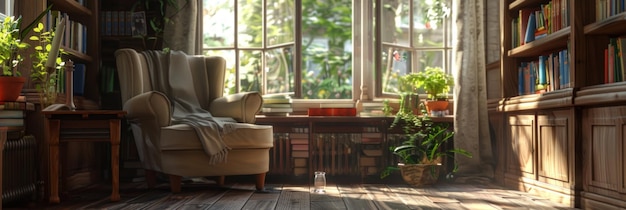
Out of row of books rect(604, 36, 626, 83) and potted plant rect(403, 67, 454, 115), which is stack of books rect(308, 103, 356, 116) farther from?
row of books rect(604, 36, 626, 83)

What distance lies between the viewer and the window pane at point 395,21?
602 centimetres

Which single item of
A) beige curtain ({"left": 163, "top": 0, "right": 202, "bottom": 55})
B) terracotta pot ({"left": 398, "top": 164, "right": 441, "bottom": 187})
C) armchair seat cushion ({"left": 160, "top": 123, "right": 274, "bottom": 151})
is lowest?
terracotta pot ({"left": 398, "top": 164, "right": 441, "bottom": 187})

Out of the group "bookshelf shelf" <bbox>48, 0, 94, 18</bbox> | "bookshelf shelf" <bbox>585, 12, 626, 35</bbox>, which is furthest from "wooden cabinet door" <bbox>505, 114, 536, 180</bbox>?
"bookshelf shelf" <bbox>48, 0, 94, 18</bbox>

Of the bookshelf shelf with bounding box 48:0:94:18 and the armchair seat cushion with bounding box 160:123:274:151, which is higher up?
the bookshelf shelf with bounding box 48:0:94:18

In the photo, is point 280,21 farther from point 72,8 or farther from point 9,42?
point 9,42

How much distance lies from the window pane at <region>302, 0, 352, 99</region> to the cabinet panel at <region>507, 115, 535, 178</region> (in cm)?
636

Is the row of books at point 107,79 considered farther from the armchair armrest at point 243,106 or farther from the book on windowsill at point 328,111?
the book on windowsill at point 328,111

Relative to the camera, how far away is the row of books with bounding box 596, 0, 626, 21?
366 cm

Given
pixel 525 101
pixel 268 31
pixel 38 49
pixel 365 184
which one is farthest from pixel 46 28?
pixel 525 101

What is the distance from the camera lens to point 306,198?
14.3ft

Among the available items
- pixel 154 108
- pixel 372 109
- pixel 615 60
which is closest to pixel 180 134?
pixel 154 108

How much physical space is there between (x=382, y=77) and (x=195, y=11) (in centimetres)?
154

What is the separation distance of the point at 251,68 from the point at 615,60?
9.85ft

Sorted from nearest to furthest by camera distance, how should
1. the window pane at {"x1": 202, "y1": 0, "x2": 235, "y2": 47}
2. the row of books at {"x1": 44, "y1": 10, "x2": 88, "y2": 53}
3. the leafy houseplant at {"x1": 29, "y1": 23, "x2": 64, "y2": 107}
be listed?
1. the leafy houseplant at {"x1": 29, "y1": 23, "x2": 64, "y2": 107}
2. the row of books at {"x1": 44, "y1": 10, "x2": 88, "y2": 53}
3. the window pane at {"x1": 202, "y1": 0, "x2": 235, "y2": 47}
